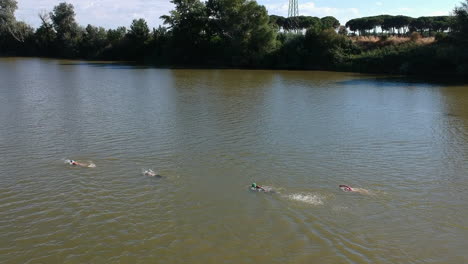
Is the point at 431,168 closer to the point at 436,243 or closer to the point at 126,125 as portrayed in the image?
the point at 436,243

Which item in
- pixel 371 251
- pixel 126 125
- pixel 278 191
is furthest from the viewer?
pixel 126 125

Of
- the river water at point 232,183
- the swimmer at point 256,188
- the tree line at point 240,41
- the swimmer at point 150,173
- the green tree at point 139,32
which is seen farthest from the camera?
the green tree at point 139,32

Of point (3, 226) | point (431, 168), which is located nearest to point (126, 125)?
point (3, 226)

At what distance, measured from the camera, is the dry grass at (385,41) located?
6775 cm

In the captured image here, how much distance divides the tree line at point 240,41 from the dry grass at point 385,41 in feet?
4.12

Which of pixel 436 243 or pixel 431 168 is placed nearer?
pixel 436 243

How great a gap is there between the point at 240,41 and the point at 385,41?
86.7 ft

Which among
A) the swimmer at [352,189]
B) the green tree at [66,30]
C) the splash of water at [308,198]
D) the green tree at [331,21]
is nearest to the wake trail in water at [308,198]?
the splash of water at [308,198]

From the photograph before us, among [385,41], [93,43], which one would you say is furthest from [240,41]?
[93,43]

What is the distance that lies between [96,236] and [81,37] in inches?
4474

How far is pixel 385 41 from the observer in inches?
2844

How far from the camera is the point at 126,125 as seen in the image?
93.7 feet

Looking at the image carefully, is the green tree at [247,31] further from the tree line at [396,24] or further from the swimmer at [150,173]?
the swimmer at [150,173]

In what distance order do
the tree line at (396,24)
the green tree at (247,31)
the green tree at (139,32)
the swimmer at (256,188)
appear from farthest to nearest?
the green tree at (139,32)
the tree line at (396,24)
the green tree at (247,31)
the swimmer at (256,188)
